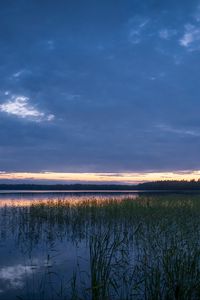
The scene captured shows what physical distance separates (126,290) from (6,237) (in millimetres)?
10027

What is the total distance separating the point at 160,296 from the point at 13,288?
13.3 ft

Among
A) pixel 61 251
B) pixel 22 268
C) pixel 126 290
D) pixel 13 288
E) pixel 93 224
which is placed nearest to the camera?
pixel 126 290

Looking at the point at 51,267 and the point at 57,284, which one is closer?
the point at 57,284

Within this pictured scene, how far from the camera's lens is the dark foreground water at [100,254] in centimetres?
654

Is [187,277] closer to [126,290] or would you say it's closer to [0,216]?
[126,290]

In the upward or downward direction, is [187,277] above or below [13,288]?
above

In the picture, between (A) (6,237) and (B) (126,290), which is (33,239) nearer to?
(A) (6,237)

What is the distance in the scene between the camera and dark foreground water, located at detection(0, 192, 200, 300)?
6.54 m

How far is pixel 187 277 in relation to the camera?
6609 millimetres

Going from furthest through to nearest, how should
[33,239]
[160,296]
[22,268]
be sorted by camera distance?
[33,239]
[22,268]
[160,296]

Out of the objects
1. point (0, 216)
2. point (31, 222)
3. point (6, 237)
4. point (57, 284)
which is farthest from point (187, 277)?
point (0, 216)

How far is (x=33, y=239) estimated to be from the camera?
1561 centimetres

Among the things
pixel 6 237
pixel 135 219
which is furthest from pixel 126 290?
pixel 135 219

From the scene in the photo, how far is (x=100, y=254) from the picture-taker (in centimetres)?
646
